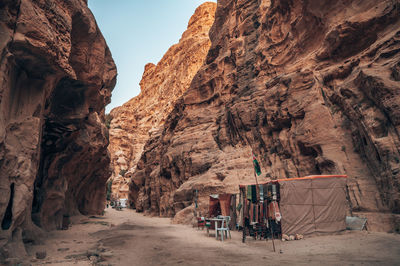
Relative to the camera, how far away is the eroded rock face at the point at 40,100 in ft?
25.3

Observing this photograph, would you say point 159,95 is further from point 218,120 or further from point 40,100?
point 40,100

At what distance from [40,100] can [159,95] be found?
6768cm

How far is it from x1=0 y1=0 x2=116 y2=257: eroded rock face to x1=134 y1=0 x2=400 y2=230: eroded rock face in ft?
37.7

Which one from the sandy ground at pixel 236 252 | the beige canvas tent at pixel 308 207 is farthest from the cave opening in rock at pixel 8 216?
the beige canvas tent at pixel 308 207

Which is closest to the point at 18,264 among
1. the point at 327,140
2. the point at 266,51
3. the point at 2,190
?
the point at 2,190

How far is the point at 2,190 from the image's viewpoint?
7.35 meters

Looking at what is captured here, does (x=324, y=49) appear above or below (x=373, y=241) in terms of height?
above

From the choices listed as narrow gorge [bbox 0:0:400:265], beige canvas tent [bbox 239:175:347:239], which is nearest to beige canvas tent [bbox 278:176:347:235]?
beige canvas tent [bbox 239:175:347:239]

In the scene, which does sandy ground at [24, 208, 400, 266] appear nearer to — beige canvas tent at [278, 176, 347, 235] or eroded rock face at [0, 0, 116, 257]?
beige canvas tent at [278, 176, 347, 235]

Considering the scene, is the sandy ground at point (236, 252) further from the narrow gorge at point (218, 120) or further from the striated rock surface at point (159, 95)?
the striated rock surface at point (159, 95)

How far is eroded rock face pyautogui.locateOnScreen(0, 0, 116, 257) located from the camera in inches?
303

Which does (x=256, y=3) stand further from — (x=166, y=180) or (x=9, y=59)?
(x=9, y=59)

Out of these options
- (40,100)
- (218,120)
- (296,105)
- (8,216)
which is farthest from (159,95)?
(8,216)

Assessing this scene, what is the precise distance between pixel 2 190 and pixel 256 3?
3098 cm
